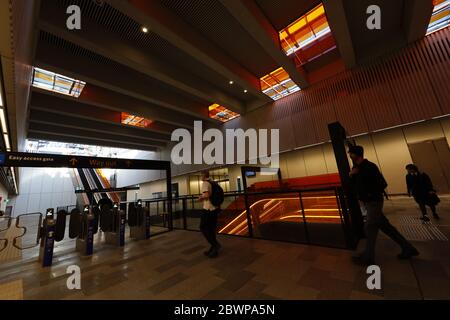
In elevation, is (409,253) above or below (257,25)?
below

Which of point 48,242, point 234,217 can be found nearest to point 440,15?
point 234,217

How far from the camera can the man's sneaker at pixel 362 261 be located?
229 centimetres

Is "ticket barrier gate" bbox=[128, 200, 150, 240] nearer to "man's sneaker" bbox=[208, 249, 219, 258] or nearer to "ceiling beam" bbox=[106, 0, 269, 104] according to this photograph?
"man's sneaker" bbox=[208, 249, 219, 258]

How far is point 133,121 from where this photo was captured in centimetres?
1168

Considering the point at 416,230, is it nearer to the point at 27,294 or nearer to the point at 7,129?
the point at 27,294

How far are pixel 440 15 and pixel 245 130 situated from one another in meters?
8.62

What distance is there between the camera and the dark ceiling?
492 cm

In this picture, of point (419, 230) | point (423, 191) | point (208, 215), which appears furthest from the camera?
point (423, 191)

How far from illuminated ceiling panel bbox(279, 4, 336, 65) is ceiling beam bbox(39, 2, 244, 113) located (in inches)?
155

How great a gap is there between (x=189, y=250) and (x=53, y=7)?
678 cm

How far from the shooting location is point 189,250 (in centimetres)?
366

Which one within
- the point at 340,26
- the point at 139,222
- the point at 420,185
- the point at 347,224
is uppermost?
the point at 340,26

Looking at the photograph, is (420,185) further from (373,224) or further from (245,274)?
(245,274)
